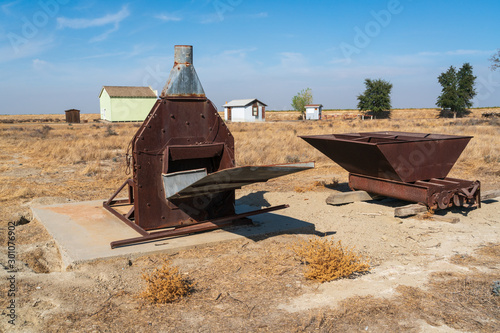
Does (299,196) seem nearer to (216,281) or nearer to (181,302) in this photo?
(216,281)

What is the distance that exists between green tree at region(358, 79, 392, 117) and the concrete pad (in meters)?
68.3

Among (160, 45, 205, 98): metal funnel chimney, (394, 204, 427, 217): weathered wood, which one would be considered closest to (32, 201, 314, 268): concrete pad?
(394, 204, 427, 217): weathered wood

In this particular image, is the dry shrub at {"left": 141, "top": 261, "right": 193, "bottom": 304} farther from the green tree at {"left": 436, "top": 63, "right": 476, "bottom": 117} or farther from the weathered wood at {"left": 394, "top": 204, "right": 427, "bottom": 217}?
the green tree at {"left": 436, "top": 63, "right": 476, "bottom": 117}

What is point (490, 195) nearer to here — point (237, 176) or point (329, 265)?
point (329, 265)

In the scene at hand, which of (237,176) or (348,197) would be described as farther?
(348,197)

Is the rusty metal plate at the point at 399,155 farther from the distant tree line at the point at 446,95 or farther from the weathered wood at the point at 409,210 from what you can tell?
the distant tree line at the point at 446,95

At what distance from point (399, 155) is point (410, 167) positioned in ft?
1.29

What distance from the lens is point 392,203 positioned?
8828 millimetres

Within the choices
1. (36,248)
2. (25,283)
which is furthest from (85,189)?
(25,283)

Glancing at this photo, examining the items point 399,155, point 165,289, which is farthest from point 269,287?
point 399,155

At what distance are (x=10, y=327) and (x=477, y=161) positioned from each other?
14.5 m

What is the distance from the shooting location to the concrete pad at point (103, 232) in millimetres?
5332

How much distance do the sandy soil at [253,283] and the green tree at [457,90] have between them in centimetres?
6641

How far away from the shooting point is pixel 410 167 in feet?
25.2
